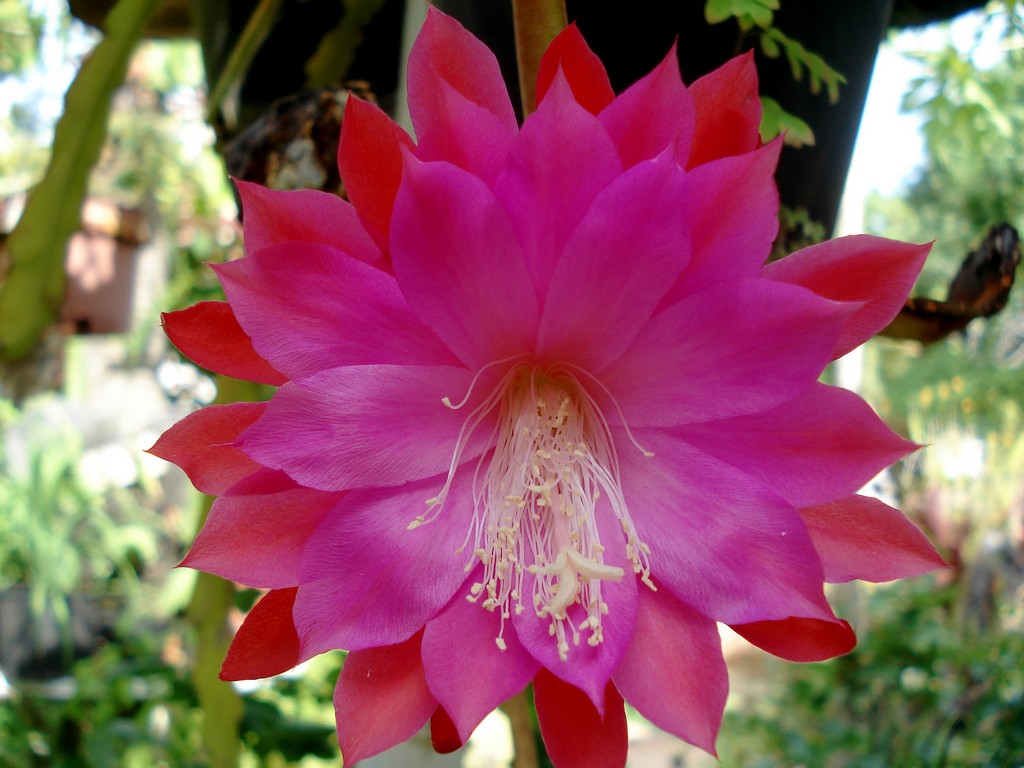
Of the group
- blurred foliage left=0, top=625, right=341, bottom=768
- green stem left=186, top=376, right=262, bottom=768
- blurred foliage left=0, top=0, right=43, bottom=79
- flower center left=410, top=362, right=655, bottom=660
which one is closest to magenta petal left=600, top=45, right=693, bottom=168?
flower center left=410, top=362, right=655, bottom=660

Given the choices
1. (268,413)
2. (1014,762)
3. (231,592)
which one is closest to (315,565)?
(268,413)

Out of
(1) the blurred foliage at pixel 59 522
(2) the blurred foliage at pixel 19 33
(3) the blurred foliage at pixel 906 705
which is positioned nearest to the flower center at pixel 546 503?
(3) the blurred foliage at pixel 906 705

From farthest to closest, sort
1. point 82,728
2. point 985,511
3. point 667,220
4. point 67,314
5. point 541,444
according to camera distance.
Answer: point 985,511 → point 67,314 → point 82,728 → point 541,444 → point 667,220

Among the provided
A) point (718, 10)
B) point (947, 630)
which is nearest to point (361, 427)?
point (718, 10)

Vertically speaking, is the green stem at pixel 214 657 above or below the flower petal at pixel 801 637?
below

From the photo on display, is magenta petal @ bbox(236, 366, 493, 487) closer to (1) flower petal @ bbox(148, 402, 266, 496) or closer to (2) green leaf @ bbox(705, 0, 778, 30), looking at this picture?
(1) flower petal @ bbox(148, 402, 266, 496)

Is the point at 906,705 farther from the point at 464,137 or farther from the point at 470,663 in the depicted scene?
the point at 464,137

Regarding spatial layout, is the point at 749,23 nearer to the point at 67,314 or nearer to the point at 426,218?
the point at 426,218

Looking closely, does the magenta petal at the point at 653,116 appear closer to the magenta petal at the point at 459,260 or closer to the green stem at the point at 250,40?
the magenta petal at the point at 459,260
